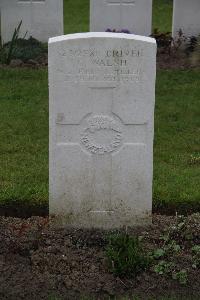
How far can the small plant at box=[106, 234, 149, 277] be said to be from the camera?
4.66 meters

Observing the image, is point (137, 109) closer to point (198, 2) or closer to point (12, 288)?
point (12, 288)

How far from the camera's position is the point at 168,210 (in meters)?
5.86

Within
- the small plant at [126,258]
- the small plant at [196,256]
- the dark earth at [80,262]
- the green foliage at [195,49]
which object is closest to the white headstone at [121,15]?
the green foliage at [195,49]

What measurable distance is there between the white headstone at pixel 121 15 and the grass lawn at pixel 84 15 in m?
2.73

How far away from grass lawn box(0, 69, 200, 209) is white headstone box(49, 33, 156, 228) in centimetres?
68

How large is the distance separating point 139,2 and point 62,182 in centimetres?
761

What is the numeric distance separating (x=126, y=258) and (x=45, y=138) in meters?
3.14

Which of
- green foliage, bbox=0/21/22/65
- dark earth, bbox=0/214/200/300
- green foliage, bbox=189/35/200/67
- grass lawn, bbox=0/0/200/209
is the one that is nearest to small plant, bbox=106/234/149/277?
dark earth, bbox=0/214/200/300

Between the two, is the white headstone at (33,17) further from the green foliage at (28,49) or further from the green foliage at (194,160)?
the green foliage at (194,160)

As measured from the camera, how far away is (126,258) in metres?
4.67

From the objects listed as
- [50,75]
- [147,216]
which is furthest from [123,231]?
[50,75]

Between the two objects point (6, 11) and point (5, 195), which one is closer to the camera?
point (5, 195)

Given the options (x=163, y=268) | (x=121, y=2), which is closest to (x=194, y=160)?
(x=163, y=268)

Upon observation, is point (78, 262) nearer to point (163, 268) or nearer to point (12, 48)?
point (163, 268)
